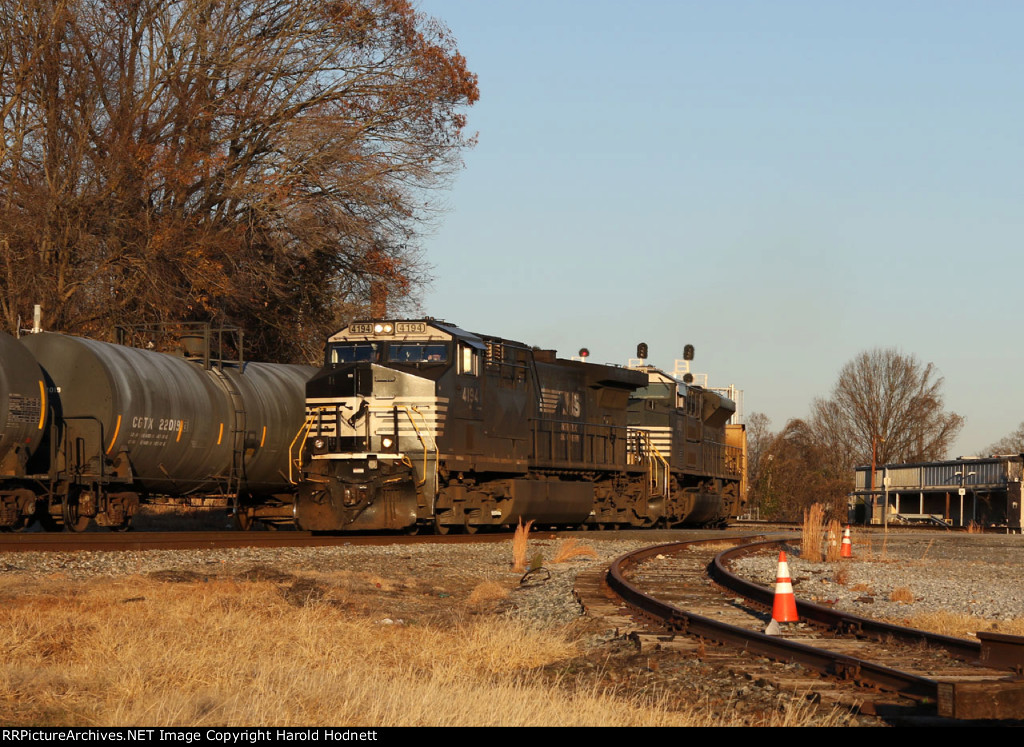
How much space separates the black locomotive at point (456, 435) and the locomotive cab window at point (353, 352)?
24mm

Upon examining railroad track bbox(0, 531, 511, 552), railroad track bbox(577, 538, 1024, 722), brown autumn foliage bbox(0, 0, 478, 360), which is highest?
brown autumn foliage bbox(0, 0, 478, 360)

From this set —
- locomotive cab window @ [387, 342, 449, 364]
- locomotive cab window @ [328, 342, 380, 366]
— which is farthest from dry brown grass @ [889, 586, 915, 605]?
locomotive cab window @ [328, 342, 380, 366]

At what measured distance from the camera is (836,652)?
28.9 ft

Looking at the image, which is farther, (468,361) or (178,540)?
(468,361)

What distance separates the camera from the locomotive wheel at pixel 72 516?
1983 cm

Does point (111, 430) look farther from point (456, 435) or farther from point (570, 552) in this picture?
point (570, 552)

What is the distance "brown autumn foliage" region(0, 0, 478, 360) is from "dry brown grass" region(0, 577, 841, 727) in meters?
18.1

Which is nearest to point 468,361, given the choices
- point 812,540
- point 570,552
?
point 570,552

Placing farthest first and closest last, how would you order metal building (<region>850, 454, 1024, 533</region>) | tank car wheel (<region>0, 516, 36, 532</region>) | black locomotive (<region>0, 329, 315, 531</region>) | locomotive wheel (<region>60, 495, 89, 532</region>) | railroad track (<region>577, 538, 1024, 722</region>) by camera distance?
metal building (<region>850, 454, 1024, 533</region>)
locomotive wheel (<region>60, 495, 89, 532</region>)
tank car wheel (<region>0, 516, 36, 532</region>)
black locomotive (<region>0, 329, 315, 531</region>)
railroad track (<region>577, 538, 1024, 722</region>)

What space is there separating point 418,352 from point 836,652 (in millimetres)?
13702

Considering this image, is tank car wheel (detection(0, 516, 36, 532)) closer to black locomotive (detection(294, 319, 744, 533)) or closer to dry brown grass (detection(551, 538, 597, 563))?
black locomotive (detection(294, 319, 744, 533))

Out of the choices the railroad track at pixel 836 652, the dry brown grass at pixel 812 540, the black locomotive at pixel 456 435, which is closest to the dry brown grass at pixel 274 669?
the railroad track at pixel 836 652

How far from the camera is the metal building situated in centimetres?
5212
